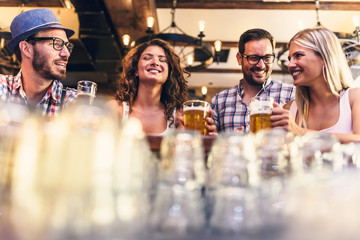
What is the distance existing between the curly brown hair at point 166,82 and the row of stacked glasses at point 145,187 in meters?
1.67

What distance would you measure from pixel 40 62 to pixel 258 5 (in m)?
4.11

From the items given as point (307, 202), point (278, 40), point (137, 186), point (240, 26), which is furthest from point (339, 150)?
point (278, 40)

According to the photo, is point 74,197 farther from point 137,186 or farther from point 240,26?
point 240,26

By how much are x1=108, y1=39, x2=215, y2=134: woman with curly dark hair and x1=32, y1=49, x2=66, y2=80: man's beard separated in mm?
376

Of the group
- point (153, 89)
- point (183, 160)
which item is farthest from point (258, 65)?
point (183, 160)

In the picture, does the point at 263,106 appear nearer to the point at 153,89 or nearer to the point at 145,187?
the point at 145,187

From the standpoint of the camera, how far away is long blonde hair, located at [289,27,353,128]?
6.18 feet

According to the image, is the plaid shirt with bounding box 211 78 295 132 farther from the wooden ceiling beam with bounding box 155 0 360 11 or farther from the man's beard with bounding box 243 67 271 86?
the wooden ceiling beam with bounding box 155 0 360 11

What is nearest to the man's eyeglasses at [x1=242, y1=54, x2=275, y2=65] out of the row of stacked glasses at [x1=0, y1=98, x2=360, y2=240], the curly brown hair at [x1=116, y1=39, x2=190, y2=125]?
the curly brown hair at [x1=116, y1=39, x2=190, y2=125]

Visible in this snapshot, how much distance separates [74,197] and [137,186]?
141 mm

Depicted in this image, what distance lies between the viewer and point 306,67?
1.92 m

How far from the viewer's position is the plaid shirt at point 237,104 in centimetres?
273

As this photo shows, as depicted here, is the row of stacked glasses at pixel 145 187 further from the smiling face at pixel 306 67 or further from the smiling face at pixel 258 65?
the smiling face at pixel 258 65

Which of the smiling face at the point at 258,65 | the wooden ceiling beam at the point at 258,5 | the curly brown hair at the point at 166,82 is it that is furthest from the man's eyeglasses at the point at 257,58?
the wooden ceiling beam at the point at 258,5
